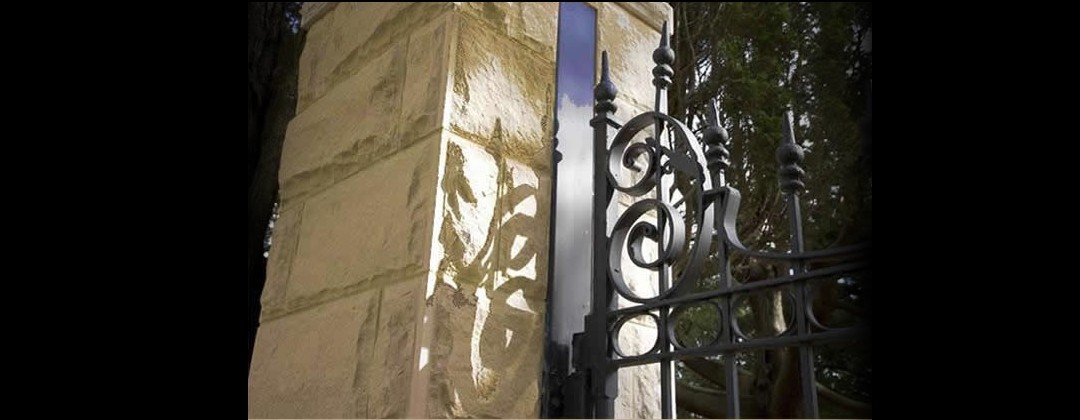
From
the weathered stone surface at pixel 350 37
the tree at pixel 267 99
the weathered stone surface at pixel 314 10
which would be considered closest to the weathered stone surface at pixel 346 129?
the weathered stone surface at pixel 350 37

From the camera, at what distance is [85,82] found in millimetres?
625

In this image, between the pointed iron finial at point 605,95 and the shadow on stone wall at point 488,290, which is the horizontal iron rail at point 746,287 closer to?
the shadow on stone wall at point 488,290

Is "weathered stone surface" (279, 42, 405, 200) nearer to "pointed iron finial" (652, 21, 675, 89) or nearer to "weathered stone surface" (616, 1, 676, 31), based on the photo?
"pointed iron finial" (652, 21, 675, 89)

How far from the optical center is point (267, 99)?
4.67 m

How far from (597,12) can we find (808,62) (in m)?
2.70

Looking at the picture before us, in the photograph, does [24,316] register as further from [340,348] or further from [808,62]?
[808,62]

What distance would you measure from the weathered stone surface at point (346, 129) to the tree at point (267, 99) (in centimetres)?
224

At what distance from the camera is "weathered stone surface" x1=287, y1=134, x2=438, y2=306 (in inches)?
63.2

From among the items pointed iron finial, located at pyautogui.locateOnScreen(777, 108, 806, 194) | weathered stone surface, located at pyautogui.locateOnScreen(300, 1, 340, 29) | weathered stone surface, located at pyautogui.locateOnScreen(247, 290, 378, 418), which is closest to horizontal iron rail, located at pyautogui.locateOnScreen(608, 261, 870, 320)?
pointed iron finial, located at pyautogui.locateOnScreen(777, 108, 806, 194)

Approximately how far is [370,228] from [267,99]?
127 inches

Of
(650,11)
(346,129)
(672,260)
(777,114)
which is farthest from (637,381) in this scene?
(777,114)

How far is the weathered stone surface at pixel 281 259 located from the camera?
6.59 feet

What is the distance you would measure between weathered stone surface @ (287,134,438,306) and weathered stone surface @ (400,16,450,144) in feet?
0.14

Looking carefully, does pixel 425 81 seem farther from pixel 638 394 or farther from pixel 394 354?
pixel 638 394
